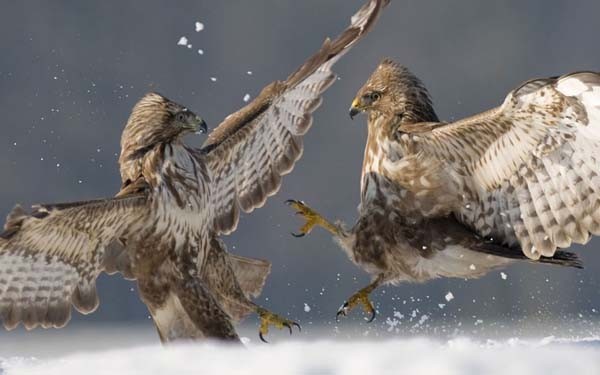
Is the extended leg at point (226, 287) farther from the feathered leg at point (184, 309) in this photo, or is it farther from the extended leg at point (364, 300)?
the extended leg at point (364, 300)

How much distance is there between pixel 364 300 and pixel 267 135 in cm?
153

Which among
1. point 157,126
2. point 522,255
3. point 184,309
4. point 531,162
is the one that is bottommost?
point 522,255

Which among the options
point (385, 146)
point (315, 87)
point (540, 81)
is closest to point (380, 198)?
point (385, 146)

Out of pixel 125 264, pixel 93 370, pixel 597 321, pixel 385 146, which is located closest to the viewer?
pixel 93 370

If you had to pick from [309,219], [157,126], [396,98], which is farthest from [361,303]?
[157,126]

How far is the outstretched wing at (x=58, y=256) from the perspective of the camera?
7.81 metres

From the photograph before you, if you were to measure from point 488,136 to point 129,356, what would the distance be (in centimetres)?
303

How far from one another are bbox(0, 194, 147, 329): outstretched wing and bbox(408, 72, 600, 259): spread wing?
2423 millimetres

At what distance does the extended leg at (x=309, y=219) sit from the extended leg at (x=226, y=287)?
1010 mm

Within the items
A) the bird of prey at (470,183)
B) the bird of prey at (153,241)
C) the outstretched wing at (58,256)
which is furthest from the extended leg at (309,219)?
the outstretched wing at (58,256)

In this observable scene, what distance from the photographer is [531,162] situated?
8.45 meters

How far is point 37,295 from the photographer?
26.8 ft

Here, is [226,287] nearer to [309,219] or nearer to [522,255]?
[309,219]

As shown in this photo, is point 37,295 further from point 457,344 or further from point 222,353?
point 457,344
